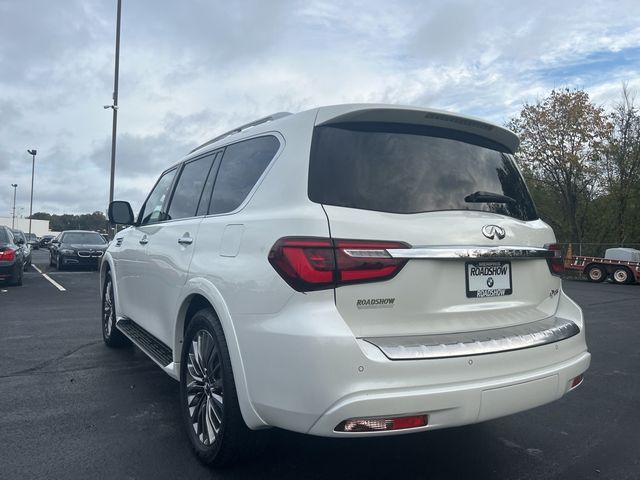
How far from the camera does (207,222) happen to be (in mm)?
3490

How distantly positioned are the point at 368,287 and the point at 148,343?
2.48 m

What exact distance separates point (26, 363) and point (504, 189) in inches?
193

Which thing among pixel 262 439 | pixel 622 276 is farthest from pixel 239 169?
pixel 622 276

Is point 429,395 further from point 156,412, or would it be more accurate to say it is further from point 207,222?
point 156,412

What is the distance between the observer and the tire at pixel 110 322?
237 inches

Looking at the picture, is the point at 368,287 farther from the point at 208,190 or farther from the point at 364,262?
the point at 208,190

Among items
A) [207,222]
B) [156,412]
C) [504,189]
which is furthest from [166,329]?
[504,189]

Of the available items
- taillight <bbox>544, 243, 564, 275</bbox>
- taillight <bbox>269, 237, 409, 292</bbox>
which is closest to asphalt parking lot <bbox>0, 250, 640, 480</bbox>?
taillight <bbox>269, 237, 409, 292</bbox>

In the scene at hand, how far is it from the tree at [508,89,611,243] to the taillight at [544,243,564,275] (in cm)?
2941

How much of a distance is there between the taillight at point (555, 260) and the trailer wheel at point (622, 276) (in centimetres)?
1887

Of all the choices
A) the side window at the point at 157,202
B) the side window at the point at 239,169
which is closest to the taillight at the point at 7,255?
the side window at the point at 157,202

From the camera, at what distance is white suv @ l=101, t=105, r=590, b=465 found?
8.01 ft

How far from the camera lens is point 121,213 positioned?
5.30 m

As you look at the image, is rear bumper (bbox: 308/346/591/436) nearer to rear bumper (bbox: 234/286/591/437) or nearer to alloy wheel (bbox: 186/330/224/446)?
rear bumper (bbox: 234/286/591/437)
